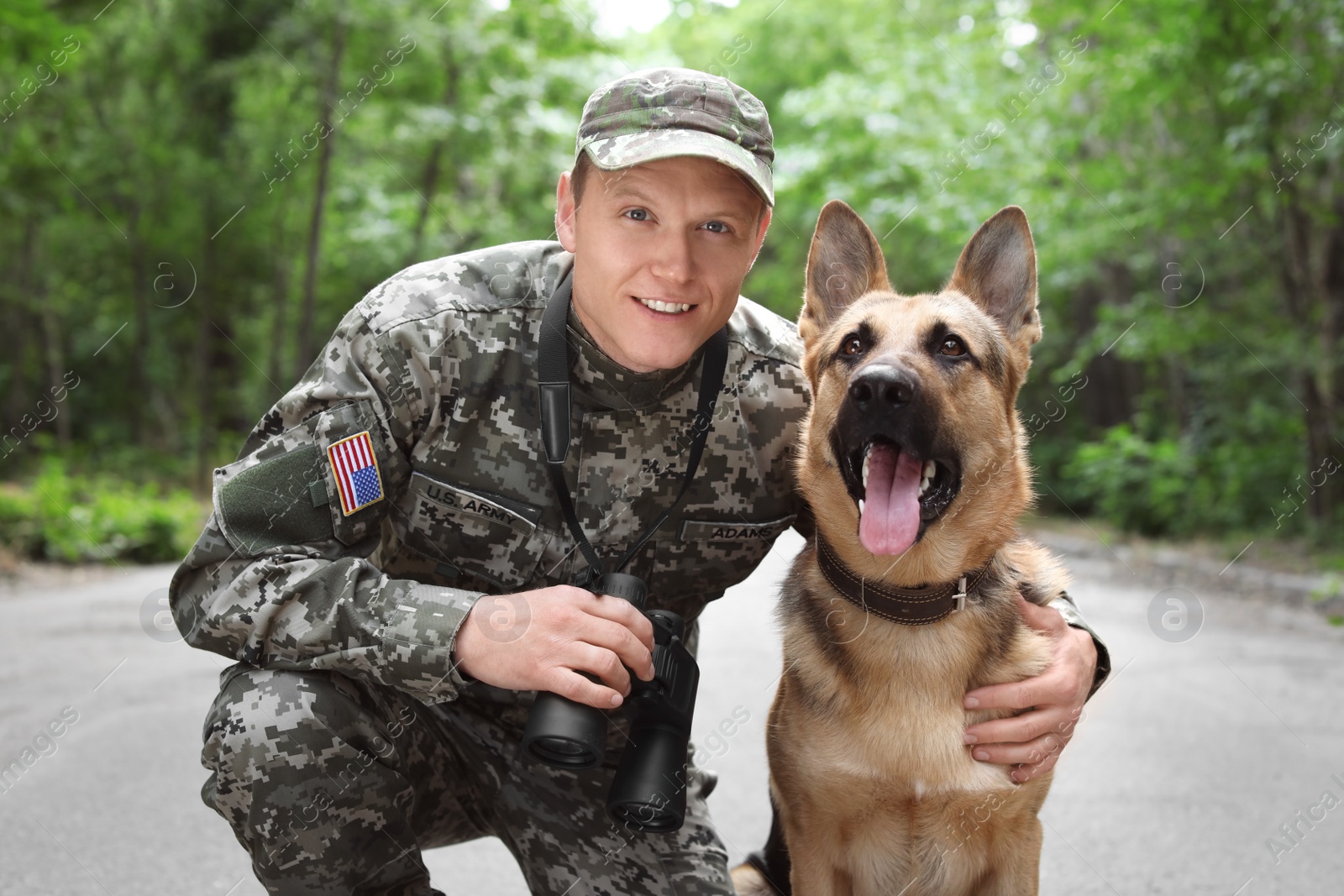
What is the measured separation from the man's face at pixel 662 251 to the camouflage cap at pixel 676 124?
0.23 feet

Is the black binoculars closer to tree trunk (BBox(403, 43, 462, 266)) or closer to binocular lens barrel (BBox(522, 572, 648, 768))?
binocular lens barrel (BBox(522, 572, 648, 768))

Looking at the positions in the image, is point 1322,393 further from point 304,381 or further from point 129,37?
point 129,37

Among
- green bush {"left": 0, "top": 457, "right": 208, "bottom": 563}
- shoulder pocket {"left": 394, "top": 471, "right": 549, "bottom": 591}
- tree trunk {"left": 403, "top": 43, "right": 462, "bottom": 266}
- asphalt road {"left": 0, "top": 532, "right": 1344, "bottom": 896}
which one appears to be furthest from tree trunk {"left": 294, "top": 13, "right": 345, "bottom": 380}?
shoulder pocket {"left": 394, "top": 471, "right": 549, "bottom": 591}

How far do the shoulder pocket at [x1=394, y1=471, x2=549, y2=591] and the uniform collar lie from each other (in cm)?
35

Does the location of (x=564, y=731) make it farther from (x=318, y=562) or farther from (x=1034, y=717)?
(x=1034, y=717)

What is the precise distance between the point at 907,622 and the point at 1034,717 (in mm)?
363

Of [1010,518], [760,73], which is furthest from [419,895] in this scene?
[760,73]

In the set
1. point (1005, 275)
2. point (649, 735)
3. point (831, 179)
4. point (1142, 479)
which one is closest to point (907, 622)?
point (649, 735)

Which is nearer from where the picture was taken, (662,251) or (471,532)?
(662,251)

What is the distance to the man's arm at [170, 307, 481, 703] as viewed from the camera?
7.70 feet

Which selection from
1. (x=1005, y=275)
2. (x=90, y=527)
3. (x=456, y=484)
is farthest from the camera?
(x=90, y=527)

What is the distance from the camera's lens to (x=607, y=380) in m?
2.86

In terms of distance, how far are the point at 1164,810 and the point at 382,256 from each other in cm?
1420

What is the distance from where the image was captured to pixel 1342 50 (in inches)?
296
